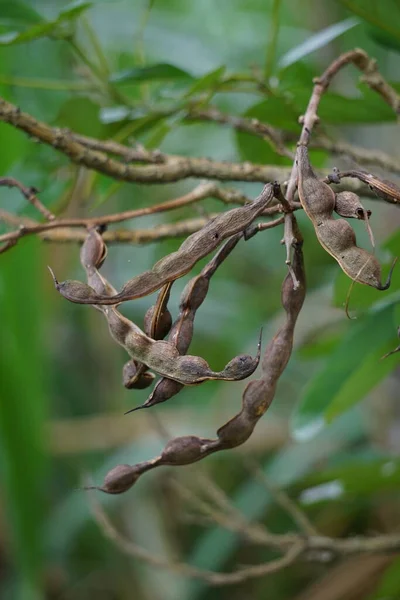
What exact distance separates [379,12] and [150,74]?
0.26 m

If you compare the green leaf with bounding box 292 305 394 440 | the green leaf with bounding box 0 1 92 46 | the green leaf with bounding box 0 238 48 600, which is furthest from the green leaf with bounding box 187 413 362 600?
the green leaf with bounding box 0 1 92 46

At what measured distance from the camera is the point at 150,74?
914 mm

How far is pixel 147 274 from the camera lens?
1.70ft

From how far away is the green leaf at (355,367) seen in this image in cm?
89

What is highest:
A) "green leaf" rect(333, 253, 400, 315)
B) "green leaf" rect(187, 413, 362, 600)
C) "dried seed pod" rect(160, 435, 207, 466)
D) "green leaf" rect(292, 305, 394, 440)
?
"dried seed pod" rect(160, 435, 207, 466)

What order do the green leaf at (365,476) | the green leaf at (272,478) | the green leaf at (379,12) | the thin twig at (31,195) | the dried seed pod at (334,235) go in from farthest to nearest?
the green leaf at (272,478)
the green leaf at (365,476)
the green leaf at (379,12)
the thin twig at (31,195)
the dried seed pod at (334,235)

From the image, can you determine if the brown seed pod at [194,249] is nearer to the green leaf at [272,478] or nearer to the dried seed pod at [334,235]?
the dried seed pod at [334,235]

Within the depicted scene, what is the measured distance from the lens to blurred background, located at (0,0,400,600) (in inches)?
36.1

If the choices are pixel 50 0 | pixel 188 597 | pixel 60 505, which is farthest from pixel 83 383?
pixel 50 0

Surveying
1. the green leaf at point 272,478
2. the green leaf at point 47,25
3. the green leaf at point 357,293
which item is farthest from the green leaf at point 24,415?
the green leaf at point 357,293

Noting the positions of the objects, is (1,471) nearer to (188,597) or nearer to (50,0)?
(188,597)

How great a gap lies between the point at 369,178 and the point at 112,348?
6.72 ft

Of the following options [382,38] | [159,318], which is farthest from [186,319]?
[382,38]

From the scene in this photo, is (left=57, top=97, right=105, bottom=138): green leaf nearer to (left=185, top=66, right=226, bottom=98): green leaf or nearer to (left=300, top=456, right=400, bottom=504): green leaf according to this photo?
(left=185, top=66, right=226, bottom=98): green leaf
